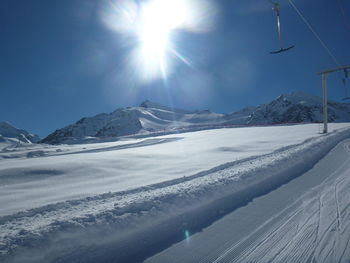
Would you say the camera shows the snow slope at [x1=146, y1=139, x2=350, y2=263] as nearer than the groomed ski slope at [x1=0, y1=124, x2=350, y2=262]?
Yes

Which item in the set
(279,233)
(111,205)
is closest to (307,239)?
(279,233)

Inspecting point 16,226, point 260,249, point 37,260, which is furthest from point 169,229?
point 16,226

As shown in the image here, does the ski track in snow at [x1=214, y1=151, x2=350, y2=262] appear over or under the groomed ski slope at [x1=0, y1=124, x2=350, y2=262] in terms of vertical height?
under

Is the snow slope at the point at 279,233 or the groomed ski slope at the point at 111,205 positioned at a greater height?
the groomed ski slope at the point at 111,205

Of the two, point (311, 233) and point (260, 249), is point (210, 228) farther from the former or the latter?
point (311, 233)

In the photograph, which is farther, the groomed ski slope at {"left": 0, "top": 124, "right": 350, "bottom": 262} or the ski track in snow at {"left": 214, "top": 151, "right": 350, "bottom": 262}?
the groomed ski slope at {"left": 0, "top": 124, "right": 350, "bottom": 262}

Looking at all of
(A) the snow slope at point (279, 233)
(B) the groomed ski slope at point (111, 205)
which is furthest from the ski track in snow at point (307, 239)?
(B) the groomed ski slope at point (111, 205)

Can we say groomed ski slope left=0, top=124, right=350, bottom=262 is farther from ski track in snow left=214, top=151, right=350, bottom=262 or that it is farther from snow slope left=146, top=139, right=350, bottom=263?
ski track in snow left=214, top=151, right=350, bottom=262

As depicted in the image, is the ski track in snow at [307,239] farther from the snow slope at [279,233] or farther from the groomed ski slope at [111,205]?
the groomed ski slope at [111,205]

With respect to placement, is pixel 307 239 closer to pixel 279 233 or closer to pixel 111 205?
pixel 279 233

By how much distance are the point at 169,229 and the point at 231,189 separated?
204 centimetres

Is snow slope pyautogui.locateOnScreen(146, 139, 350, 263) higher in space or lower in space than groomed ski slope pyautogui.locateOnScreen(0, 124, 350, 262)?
lower

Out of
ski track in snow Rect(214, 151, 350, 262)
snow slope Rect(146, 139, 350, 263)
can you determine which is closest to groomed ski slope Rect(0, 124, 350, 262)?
snow slope Rect(146, 139, 350, 263)

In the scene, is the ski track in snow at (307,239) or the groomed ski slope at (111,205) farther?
the groomed ski slope at (111,205)
